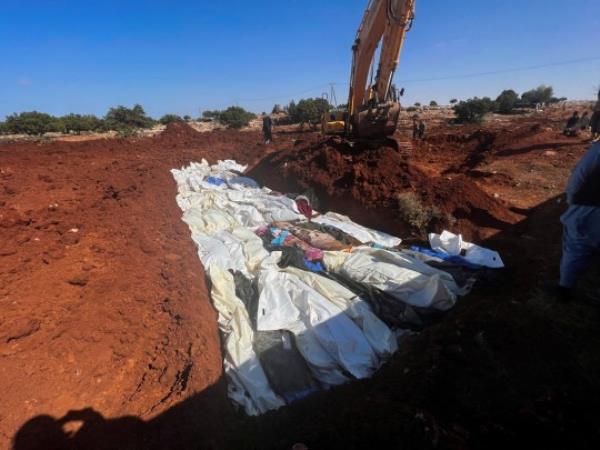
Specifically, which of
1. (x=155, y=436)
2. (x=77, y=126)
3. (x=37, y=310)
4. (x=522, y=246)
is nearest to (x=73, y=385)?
(x=155, y=436)

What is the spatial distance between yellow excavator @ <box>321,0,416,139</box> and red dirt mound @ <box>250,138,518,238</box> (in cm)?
75

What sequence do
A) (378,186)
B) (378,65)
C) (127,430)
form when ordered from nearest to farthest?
1. (127,430)
2. (378,186)
3. (378,65)

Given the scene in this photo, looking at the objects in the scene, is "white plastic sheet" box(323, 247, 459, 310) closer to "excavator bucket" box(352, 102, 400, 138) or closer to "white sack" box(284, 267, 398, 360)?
"white sack" box(284, 267, 398, 360)

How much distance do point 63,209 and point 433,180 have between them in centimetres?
687

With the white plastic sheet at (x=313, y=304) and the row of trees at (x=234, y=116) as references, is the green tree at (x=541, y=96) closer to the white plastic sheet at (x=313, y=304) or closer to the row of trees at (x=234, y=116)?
the row of trees at (x=234, y=116)

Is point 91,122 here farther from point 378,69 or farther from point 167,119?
point 378,69

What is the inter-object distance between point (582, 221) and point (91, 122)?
3378cm

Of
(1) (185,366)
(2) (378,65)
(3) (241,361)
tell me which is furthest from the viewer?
(2) (378,65)

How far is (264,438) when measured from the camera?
2.03 m

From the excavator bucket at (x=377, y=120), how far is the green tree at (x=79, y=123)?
27829mm

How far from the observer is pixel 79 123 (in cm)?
2603

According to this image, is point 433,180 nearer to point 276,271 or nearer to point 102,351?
point 276,271

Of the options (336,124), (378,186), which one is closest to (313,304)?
(378,186)

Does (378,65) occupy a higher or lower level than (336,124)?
higher
